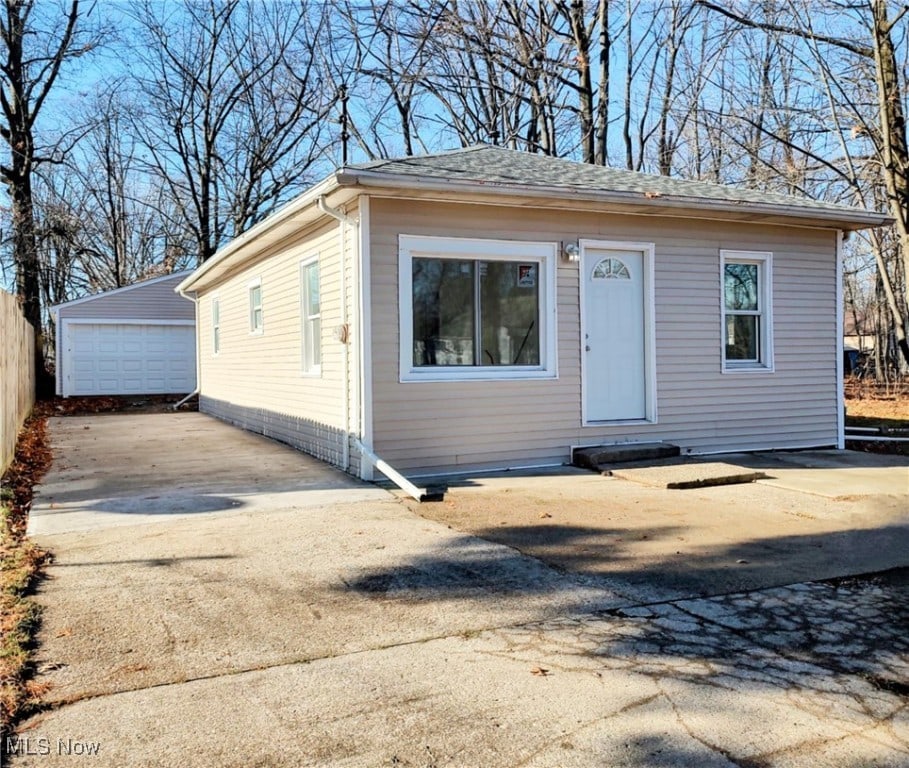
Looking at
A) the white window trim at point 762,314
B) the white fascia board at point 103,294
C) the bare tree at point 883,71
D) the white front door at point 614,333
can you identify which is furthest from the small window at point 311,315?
the white fascia board at point 103,294

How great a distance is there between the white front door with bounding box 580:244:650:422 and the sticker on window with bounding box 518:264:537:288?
56 centimetres

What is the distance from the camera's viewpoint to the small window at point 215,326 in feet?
50.6

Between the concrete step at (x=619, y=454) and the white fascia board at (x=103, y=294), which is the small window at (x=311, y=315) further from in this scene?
the white fascia board at (x=103, y=294)

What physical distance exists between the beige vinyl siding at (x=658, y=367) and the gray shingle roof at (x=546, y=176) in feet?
1.13

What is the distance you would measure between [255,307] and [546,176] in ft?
19.1

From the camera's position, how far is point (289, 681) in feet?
10.2

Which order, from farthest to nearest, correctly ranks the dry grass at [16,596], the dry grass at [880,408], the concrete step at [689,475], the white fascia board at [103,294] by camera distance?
the white fascia board at [103,294]
the dry grass at [880,408]
the concrete step at [689,475]
the dry grass at [16,596]

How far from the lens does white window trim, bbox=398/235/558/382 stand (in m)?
7.84

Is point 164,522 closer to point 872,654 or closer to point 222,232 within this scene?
point 872,654

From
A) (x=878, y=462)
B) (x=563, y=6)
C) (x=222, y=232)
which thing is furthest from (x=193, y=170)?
(x=878, y=462)

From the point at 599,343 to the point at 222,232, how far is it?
22.8 metres

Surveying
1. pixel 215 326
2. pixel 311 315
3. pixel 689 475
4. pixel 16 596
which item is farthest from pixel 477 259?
pixel 215 326

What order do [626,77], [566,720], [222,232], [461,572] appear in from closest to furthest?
[566,720] < [461,572] < [626,77] < [222,232]

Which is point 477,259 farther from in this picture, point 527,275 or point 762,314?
point 762,314
